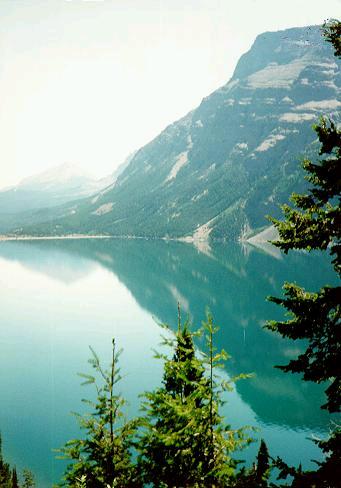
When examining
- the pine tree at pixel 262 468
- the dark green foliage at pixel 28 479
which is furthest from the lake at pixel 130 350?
the pine tree at pixel 262 468

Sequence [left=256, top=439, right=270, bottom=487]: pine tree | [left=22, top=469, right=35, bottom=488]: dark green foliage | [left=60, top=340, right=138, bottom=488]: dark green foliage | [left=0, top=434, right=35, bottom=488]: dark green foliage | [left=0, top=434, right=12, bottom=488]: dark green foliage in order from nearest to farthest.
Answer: [left=256, top=439, right=270, bottom=487]: pine tree < [left=60, top=340, right=138, bottom=488]: dark green foliage < [left=0, top=434, right=12, bottom=488]: dark green foliage < [left=0, top=434, right=35, bottom=488]: dark green foliage < [left=22, top=469, right=35, bottom=488]: dark green foliage

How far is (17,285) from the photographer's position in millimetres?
178750

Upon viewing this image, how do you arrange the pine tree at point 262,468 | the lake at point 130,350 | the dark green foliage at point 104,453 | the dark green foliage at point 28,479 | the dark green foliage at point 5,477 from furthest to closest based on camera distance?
the lake at point 130,350 < the dark green foliage at point 28,479 < the dark green foliage at point 5,477 < the dark green foliage at point 104,453 < the pine tree at point 262,468

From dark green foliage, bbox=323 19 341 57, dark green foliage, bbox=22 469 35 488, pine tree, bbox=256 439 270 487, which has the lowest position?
pine tree, bbox=256 439 270 487

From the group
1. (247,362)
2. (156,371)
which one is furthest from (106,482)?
(247,362)

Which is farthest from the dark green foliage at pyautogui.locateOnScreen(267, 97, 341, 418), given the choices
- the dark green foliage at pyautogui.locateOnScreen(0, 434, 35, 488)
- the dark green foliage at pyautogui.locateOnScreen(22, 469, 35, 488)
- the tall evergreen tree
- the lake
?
the dark green foliage at pyautogui.locateOnScreen(22, 469, 35, 488)

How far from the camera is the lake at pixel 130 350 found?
179 feet

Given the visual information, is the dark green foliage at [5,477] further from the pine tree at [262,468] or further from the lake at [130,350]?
the pine tree at [262,468]

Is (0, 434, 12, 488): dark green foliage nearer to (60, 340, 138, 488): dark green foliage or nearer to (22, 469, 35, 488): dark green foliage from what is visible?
(22, 469, 35, 488): dark green foliage

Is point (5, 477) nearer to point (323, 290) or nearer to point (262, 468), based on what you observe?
point (262, 468)

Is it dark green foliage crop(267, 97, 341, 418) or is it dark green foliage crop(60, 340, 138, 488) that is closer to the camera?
dark green foliage crop(267, 97, 341, 418)

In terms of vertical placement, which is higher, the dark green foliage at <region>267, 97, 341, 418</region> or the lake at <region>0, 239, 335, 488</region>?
the lake at <region>0, 239, 335, 488</region>

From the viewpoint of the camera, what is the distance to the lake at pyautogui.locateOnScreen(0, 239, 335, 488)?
179 ft

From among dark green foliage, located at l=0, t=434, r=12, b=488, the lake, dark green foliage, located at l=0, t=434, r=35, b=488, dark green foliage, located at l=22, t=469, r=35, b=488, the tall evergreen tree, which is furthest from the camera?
the lake
